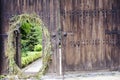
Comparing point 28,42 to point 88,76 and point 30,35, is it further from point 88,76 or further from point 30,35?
point 88,76

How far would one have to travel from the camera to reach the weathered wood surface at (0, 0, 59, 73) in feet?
27.4

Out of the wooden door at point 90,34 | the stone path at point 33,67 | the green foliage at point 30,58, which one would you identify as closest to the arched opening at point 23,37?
the green foliage at point 30,58

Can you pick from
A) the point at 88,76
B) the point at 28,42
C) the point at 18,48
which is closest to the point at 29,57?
the point at 28,42

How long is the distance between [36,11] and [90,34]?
1.62 m

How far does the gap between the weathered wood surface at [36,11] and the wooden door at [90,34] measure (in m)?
0.22

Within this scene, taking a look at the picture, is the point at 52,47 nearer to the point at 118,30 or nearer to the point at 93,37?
the point at 93,37

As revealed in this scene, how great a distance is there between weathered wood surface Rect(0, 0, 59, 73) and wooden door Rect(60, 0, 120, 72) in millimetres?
222

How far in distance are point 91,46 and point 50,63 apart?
4.05 ft

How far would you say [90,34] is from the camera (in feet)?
27.8

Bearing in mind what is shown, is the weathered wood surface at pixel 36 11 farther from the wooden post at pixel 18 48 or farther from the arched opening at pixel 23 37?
the wooden post at pixel 18 48

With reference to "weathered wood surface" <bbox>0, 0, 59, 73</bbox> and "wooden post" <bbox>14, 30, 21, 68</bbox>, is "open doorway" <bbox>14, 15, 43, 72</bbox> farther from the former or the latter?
"weathered wood surface" <bbox>0, 0, 59, 73</bbox>

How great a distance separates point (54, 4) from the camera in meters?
8.37

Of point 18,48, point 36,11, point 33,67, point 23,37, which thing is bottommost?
point 33,67

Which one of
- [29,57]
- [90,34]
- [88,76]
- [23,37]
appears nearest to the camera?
[88,76]
